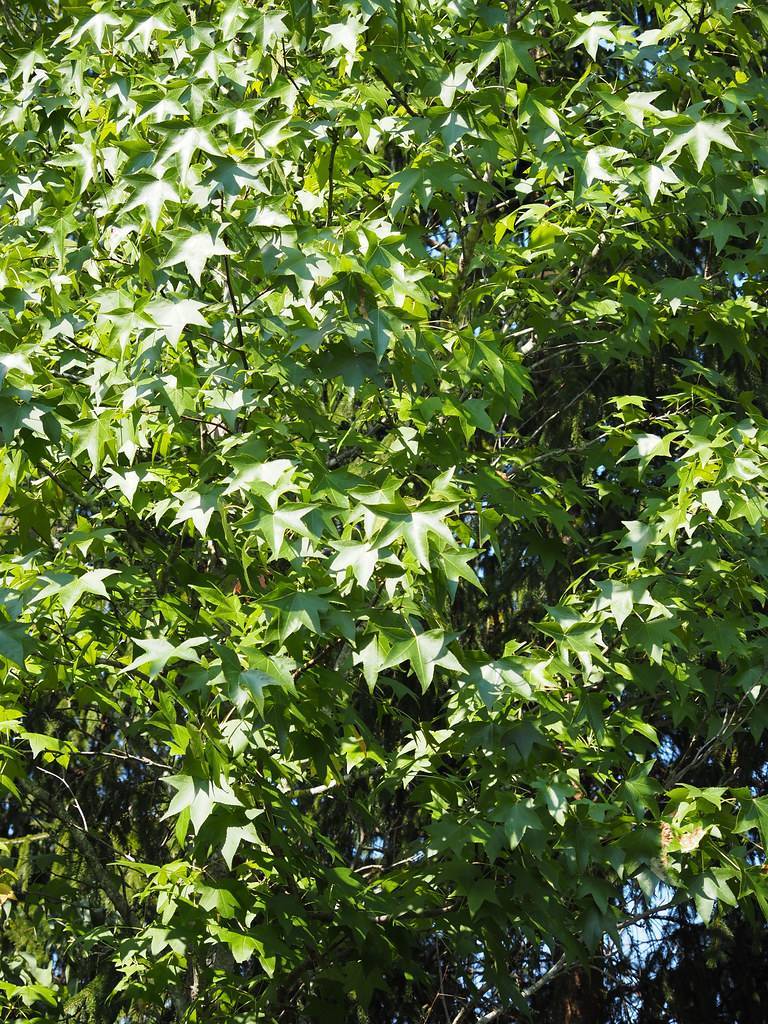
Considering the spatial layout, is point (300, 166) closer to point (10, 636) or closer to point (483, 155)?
point (483, 155)

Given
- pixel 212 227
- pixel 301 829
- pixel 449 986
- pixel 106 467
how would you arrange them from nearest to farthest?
pixel 212 227 < pixel 301 829 < pixel 106 467 < pixel 449 986

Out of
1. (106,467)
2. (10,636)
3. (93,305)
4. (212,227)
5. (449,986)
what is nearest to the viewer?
(10,636)

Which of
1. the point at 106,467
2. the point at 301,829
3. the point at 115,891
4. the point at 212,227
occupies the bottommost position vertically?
the point at 115,891

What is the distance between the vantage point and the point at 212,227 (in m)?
2.53

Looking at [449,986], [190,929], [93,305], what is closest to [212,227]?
[93,305]

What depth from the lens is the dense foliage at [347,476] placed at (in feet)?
8.30

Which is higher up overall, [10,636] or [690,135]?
[690,135]

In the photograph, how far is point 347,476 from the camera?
8.73 feet

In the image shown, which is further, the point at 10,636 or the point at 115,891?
the point at 115,891

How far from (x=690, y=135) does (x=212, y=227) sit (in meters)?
1.21

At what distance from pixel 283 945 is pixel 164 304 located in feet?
5.24

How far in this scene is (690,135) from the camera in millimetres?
2807

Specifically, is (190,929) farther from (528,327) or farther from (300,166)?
(300,166)

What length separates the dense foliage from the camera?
2.53 m
